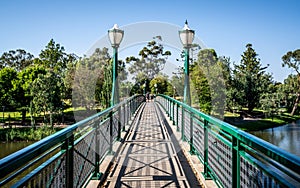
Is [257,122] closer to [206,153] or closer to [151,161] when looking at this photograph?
[151,161]

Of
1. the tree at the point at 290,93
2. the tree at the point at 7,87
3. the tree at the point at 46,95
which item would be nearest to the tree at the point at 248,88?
the tree at the point at 290,93

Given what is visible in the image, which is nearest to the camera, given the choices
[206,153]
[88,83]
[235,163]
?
[235,163]

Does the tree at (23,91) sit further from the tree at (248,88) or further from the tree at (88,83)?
the tree at (248,88)

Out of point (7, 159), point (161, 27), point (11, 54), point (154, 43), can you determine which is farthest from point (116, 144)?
point (11, 54)

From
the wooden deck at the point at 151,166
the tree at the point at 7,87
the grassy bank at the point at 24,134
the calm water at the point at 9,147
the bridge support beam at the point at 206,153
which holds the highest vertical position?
the tree at the point at 7,87

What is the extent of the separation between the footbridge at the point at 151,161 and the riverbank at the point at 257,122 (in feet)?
106

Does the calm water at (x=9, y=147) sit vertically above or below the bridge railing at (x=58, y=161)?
below

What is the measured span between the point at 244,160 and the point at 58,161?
1589mm

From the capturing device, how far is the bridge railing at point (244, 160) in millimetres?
1701

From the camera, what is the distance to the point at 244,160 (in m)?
2.49

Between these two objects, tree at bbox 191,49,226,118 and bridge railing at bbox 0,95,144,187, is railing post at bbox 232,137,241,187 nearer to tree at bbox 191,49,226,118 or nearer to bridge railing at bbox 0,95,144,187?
bridge railing at bbox 0,95,144,187

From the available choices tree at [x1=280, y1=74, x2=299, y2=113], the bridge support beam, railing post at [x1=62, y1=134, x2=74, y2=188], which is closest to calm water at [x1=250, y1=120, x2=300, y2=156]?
tree at [x1=280, y1=74, x2=299, y2=113]

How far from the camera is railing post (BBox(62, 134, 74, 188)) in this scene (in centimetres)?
270

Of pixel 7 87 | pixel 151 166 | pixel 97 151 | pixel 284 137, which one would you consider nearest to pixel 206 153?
pixel 151 166
